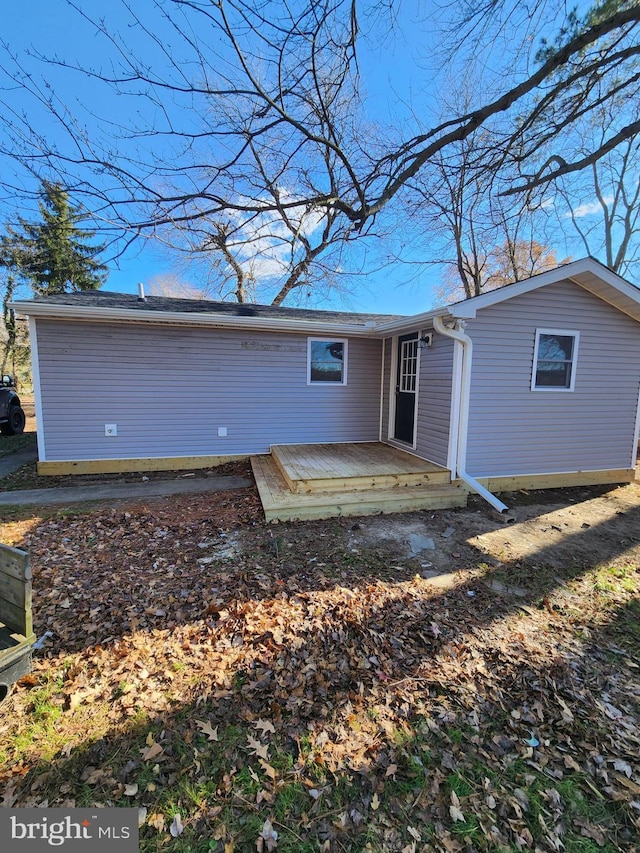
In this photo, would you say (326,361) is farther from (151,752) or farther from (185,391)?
(151,752)

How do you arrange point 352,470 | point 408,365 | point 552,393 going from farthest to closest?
1. point 408,365
2. point 552,393
3. point 352,470

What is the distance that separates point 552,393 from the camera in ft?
20.9

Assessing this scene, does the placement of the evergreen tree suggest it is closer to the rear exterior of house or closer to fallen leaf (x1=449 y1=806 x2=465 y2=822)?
the rear exterior of house

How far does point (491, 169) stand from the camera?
6.16 meters

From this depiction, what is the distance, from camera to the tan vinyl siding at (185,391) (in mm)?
6520

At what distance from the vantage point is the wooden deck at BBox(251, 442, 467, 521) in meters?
4.92

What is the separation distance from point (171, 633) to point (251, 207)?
6144 mm

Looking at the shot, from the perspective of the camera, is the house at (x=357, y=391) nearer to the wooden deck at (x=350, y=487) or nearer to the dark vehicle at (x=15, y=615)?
the wooden deck at (x=350, y=487)

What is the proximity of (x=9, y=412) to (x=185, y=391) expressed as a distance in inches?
289

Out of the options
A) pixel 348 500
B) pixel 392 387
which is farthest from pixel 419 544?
pixel 392 387

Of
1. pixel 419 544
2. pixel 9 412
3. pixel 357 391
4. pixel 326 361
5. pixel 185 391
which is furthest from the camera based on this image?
pixel 9 412

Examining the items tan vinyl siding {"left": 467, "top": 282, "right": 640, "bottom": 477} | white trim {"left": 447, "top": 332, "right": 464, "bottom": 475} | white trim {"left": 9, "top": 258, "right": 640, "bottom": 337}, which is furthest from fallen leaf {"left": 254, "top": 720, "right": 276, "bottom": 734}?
white trim {"left": 9, "top": 258, "right": 640, "bottom": 337}

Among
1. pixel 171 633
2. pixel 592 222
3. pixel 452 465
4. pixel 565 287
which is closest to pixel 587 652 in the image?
pixel 171 633

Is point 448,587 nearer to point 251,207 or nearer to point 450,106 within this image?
point 251,207
